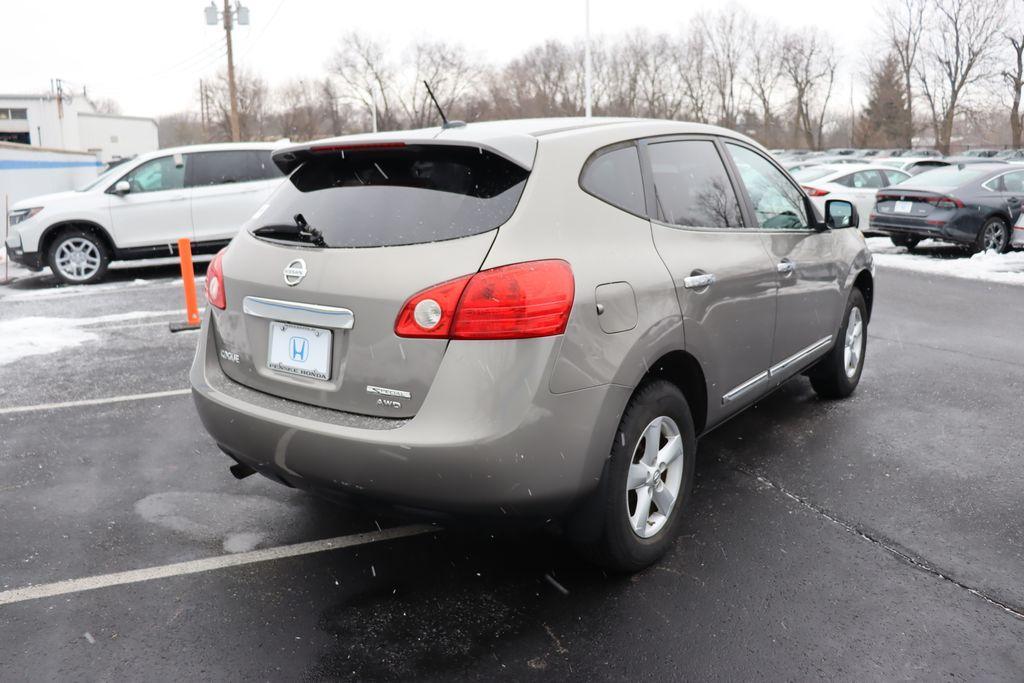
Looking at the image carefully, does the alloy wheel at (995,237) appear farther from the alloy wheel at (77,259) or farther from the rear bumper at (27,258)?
the rear bumper at (27,258)

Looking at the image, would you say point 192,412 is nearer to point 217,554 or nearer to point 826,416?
point 217,554

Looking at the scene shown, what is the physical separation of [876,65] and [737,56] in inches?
593

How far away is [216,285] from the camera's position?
3.29 meters

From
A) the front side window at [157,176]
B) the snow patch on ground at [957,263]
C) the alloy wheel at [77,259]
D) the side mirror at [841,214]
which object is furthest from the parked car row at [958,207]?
the alloy wheel at [77,259]

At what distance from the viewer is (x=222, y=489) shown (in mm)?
4109

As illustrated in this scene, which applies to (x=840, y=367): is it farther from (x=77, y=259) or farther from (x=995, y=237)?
(x=77, y=259)

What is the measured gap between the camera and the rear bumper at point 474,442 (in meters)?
2.55

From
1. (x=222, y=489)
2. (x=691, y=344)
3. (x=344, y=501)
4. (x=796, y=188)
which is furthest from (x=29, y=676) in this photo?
(x=796, y=188)

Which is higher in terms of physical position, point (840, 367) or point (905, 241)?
point (905, 241)

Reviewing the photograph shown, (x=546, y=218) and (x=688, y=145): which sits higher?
(x=688, y=145)

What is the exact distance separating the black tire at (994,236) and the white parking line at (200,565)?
40.4ft

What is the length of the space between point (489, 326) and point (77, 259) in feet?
36.5

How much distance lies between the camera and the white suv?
11617 mm

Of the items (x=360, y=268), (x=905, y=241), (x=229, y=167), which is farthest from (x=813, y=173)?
(x=360, y=268)
